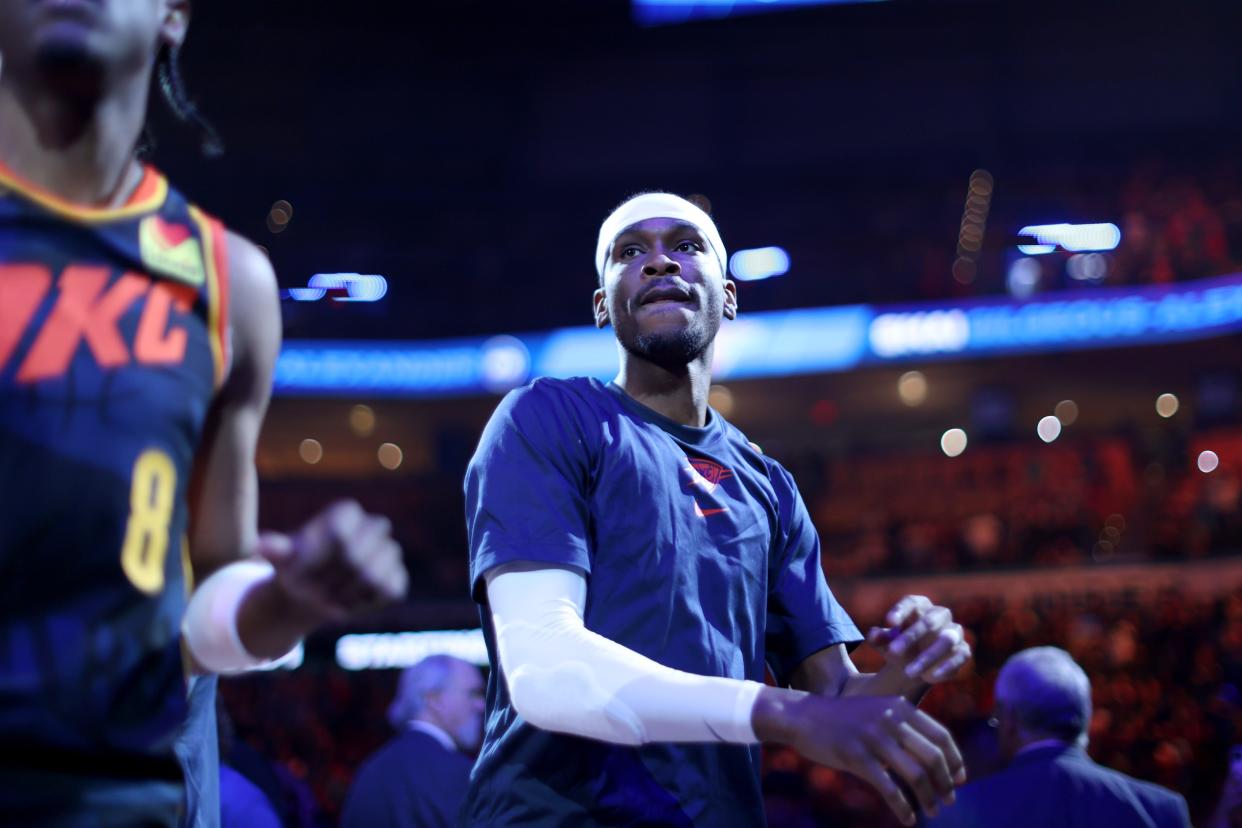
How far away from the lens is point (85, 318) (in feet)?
4.72

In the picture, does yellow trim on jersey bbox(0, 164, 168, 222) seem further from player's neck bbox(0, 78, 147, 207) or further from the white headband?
the white headband

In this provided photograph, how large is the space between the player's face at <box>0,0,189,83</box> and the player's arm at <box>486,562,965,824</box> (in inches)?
43.8

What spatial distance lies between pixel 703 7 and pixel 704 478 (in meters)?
21.1

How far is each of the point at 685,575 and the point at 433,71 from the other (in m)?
22.4

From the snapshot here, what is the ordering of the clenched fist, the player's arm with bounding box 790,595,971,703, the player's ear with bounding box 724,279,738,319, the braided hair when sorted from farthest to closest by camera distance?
1. the player's ear with bounding box 724,279,738,319
2. the player's arm with bounding box 790,595,971,703
3. the braided hair
4. the clenched fist

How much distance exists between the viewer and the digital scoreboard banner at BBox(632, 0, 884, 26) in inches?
864

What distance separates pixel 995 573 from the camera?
1689 centimetres

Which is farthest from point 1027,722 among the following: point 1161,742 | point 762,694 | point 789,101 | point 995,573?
point 789,101

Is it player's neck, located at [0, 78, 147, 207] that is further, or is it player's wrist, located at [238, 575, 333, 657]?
player's neck, located at [0, 78, 147, 207]

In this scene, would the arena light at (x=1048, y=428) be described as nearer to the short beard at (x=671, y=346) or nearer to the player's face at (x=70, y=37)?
the short beard at (x=671, y=346)

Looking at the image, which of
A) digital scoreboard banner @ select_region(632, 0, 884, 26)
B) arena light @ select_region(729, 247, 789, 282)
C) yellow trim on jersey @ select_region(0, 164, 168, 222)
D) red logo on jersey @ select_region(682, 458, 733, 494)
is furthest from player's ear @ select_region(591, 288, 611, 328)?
digital scoreboard banner @ select_region(632, 0, 884, 26)

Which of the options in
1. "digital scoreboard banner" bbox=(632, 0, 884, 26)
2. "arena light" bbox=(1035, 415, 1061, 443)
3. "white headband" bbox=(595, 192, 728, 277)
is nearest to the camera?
"white headband" bbox=(595, 192, 728, 277)

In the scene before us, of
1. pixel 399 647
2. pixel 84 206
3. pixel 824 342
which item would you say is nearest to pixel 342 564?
pixel 84 206

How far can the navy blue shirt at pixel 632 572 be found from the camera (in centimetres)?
224
